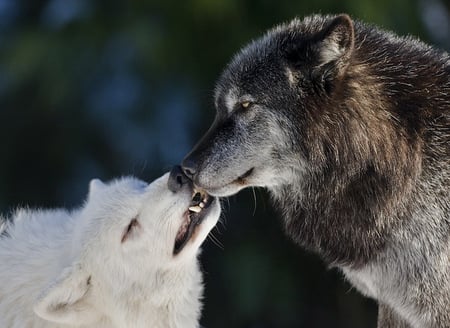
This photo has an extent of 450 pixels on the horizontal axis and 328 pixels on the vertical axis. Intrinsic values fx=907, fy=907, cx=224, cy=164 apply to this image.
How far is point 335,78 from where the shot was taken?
3.86 metres

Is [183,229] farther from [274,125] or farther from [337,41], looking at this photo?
[337,41]

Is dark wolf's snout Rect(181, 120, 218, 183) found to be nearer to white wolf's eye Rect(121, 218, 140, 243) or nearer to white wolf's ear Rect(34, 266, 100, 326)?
white wolf's eye Rect(121, 218, 140, 243)

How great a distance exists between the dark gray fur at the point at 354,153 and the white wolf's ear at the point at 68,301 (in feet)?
2.28

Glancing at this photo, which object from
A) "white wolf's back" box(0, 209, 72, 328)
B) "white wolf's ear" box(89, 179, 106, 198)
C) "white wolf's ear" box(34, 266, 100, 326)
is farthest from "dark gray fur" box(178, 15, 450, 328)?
"white wolf's back" box(0, 209, 72, 328)

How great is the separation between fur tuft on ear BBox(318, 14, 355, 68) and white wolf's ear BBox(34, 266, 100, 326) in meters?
1.42

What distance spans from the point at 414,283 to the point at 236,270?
199 inches

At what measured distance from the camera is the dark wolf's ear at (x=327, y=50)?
3.74 metres

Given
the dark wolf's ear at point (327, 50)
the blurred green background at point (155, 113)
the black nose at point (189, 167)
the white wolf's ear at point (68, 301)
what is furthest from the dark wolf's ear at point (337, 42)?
the blurred green background at point (155, 113)

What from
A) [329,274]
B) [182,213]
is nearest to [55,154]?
[329,274]

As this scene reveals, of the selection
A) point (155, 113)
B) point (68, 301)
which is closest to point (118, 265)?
point (68, 301)

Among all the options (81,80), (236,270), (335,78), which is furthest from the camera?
(81,80)

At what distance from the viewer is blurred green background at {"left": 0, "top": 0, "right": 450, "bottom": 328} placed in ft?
29.1

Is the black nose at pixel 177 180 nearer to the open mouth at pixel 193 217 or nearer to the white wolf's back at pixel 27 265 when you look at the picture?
the open mouth at pixel 193 217

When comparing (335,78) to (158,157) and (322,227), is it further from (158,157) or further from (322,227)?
(158,157)
